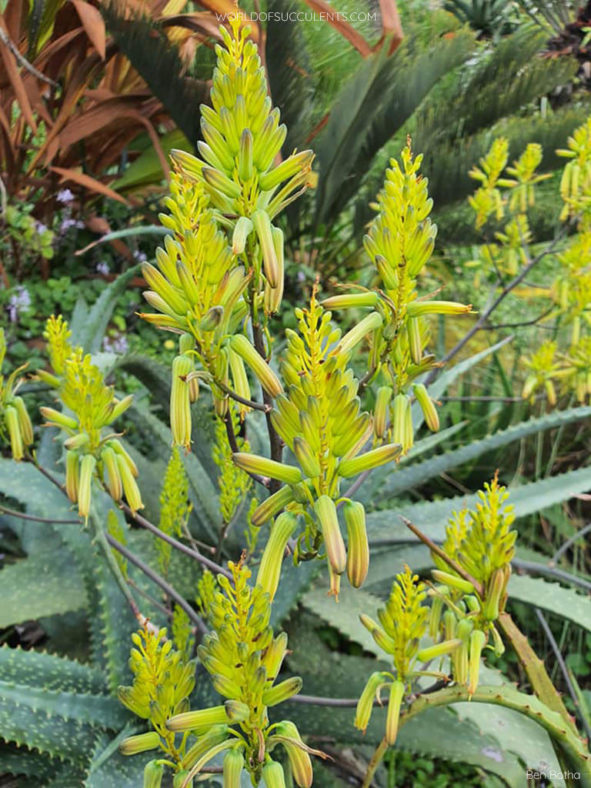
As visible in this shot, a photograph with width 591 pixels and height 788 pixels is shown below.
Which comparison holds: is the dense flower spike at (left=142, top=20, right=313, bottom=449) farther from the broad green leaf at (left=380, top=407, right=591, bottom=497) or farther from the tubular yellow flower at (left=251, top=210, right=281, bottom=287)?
the broad green leaf at (left=380, top=407, right=591, bottom=497)

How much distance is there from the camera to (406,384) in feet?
1.92

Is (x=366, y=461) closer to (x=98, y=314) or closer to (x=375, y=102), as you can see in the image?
(x=98, y=314)

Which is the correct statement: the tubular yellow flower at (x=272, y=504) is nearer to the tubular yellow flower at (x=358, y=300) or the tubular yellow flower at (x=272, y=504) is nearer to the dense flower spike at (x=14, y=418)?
the tubular yellow flower at (x=358, y=300)

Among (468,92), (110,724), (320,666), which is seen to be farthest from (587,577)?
(468,92)

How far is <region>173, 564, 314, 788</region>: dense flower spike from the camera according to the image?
39 centimetres

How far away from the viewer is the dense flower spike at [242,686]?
1.27ft

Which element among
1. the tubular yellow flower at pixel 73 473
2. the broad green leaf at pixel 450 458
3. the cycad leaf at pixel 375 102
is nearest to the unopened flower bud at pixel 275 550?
the tubular yellow flower at pixel 73 473

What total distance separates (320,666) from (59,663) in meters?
0.41

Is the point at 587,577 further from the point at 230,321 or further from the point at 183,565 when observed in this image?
the point at 230,321

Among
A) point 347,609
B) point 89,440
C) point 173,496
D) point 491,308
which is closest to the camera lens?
point 89,440

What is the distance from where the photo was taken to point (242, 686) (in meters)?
0.40

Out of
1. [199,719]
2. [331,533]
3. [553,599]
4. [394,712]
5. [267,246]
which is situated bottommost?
[553,599]

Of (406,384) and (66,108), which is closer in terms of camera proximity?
(406,384)

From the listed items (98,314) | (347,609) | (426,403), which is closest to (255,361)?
(426,403)
